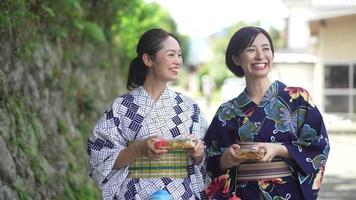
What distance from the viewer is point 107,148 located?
144 inches

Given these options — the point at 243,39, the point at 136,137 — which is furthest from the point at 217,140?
the point at 243,39

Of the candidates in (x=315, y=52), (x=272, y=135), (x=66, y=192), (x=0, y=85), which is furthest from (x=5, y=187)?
→ (x=315, y=52)

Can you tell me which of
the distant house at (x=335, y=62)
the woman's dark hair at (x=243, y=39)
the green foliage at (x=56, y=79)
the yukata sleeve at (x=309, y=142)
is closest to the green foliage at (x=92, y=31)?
the green foliage at (x=56, y=79)

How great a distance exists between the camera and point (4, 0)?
232 inches

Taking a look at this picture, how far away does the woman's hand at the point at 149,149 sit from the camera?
134 inches

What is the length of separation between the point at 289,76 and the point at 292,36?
33.4 feet

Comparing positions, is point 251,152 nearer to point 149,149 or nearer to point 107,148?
point 149,149

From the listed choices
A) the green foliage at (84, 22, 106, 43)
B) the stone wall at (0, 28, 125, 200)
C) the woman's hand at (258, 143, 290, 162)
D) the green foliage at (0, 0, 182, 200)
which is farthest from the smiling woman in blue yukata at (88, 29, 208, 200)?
the green foliage at (84, 22, 106, 43)

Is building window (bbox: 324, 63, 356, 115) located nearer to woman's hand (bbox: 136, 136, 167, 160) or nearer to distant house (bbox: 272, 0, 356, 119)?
distant house (bbox: 272, 0, 356, 119)

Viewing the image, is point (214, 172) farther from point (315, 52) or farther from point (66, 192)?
point (315, 52)

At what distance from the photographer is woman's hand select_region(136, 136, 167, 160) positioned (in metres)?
3.39

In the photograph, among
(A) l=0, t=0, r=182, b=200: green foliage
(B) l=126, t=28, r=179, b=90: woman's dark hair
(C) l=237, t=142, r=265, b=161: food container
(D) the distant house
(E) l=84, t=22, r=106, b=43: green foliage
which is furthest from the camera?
(D) the distant house

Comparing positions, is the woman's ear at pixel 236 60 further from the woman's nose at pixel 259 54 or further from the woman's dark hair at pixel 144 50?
the woman's dark hair at pixel 144 50

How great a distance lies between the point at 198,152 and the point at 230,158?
0.17m
